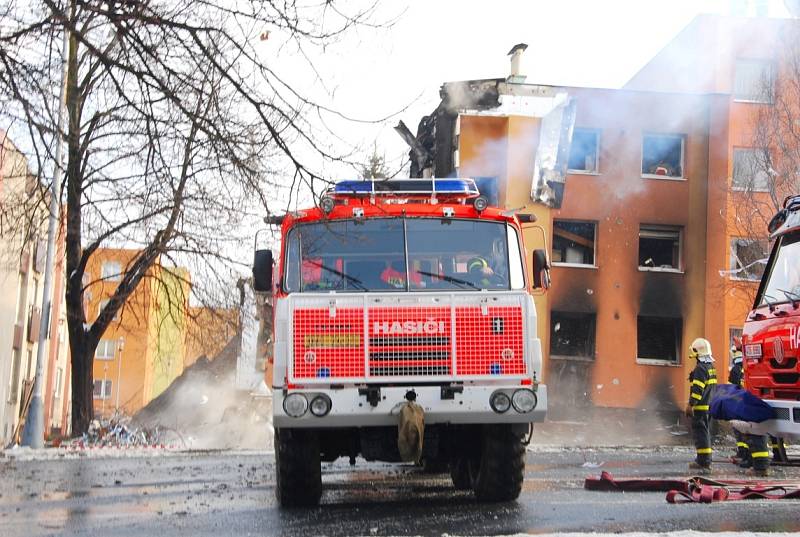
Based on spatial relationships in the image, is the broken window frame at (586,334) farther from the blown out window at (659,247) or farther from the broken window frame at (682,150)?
the broken window frame at (682,150)

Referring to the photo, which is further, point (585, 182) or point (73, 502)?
point (585, 182)

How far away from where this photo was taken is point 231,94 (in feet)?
27.4

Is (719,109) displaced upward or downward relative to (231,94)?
upward

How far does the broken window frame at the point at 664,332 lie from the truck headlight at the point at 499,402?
23822 millimetres

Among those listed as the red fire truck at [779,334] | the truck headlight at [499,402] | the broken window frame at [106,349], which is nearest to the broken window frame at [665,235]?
the red fire truck at [779,334]

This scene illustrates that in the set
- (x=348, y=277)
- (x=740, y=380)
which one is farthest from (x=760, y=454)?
(x=348, y=277)

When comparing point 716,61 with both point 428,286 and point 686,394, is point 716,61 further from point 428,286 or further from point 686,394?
point 428,286

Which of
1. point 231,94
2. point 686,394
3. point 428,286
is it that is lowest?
point 686,394

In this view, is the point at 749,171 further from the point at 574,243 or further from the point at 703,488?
A: the point at 703,488

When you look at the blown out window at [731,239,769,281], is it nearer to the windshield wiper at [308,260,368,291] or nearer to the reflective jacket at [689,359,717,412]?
the reflective jacket at [689,359,717,412]

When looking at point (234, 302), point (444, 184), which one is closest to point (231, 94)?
point (444, 184)

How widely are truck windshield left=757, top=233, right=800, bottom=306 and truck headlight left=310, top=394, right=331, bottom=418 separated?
3.95 metres

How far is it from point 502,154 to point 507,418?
2427cm

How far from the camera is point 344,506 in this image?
908 centimetres
